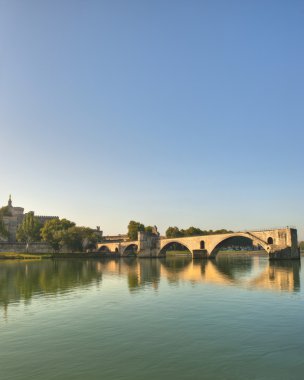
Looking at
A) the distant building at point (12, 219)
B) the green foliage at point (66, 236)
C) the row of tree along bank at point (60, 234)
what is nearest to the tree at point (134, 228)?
the green foliage at point (66, 236)

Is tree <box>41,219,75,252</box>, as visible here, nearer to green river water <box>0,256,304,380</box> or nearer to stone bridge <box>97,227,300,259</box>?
stone bridge <box>97,227,300,259</box>

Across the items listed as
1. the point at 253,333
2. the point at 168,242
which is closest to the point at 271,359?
the point at 253,333

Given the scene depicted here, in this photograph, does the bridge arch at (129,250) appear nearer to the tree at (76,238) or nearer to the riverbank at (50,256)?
the riverbank at (50,256)

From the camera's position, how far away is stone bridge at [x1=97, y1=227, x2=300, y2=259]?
61.7 meters

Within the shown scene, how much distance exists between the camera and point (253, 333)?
15.2m

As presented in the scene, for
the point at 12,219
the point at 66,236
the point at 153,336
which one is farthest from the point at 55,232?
the point at 153,336

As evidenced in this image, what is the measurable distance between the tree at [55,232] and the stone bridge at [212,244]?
20.5 meters

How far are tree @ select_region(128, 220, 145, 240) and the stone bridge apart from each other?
5.18 meters

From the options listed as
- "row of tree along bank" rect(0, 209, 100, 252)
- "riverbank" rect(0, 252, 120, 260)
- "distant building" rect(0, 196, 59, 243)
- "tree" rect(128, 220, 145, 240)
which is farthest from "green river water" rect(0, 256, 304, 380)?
"distant building" rect(0, 196, 59, 243)

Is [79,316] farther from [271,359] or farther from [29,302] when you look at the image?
[271,359]

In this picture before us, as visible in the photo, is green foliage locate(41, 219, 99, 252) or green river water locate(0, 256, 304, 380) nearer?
green river water locate(0, 256, 304, 380)

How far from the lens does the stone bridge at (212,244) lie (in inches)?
2430

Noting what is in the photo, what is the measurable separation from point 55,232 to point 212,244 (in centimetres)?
5356

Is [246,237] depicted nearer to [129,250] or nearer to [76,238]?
[76,238]
